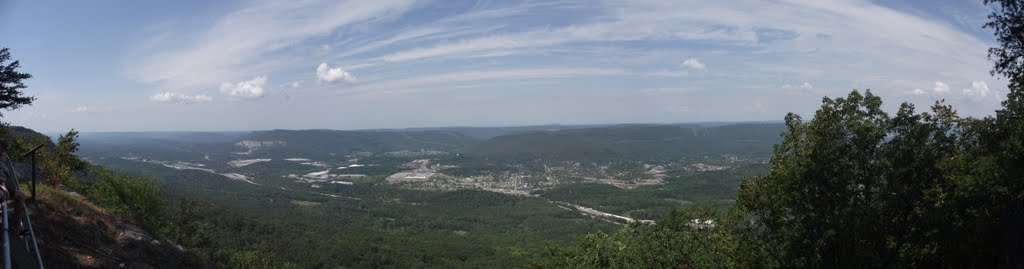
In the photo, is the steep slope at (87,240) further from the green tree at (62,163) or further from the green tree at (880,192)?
the green tree at (880,192)

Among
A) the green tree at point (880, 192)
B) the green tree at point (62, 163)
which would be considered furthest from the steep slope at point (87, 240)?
the green tree at point (880, 192)

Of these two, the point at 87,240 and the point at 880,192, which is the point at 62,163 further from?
the point at 880,192

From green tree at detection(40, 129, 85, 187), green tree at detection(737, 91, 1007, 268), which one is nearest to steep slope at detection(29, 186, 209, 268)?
green tree at detection(40, 129, 85, 187)

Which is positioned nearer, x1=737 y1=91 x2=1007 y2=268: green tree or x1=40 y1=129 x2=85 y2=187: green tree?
x1=737 y1=91 x2=1007 y2=268: green tree

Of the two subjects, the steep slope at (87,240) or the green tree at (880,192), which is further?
the green tree at (880,192)

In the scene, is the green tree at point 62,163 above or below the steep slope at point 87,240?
above

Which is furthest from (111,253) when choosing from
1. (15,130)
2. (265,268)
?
(15,130)

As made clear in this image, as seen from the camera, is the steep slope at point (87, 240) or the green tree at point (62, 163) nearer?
the steep slope at point (87, 240)

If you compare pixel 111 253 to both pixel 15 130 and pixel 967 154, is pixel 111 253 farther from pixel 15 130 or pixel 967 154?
pixel 15 130

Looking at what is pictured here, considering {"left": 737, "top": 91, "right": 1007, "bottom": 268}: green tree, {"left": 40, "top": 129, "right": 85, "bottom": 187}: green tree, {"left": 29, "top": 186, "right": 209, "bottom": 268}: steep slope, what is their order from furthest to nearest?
1. {"left": 40, "top": 129, "right": 85, "bottom": 187}: green tree
2. {"left": 737, "top": 91, "right": 1007, "bottom": 268}: green tree
3. {"left": 29, "top": 186, "right": 209, "bottom": 268}: steep slope

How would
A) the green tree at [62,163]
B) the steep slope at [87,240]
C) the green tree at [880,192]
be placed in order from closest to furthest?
the steep slope at [87,240], the green tree at [880,192], the green tree at [62,163]

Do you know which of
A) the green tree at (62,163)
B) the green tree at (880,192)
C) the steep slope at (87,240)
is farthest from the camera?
the green tree at (62,163)

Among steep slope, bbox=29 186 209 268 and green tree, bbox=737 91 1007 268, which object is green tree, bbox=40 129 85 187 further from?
green tree, bbox=737 91 1007 268

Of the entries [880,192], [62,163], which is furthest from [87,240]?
[880,192]
